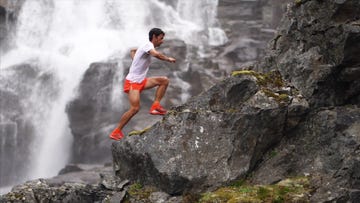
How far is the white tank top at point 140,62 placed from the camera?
1131 centimetres

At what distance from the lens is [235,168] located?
10.7 metres

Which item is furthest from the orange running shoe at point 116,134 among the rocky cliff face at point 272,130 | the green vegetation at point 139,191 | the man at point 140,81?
the green vegetation at point 139,191

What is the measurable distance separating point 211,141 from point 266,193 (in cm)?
202

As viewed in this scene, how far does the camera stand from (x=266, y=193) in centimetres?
962

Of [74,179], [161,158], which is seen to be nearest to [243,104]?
[161,158]

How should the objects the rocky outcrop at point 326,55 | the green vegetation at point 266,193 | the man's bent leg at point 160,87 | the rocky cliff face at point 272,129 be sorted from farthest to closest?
1. the man's bent leg at point 160,87
2. the rocky outcrop at point 326,55
3. the rocky cliff face at point 272,129
4. the green vegetation at point 266,193

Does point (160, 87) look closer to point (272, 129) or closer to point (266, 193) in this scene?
point (272, 129)

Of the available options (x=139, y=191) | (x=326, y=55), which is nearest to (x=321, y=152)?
(x=326, y=55)

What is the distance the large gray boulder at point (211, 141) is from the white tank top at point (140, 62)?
3.86ft

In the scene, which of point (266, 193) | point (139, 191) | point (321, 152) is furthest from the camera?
point (139, 191)

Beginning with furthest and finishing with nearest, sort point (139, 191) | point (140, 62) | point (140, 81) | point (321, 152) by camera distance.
Answer: 1. point (140, 81)
2. point (140, 62)
3. point (139, 191)
4. point (321, 152)

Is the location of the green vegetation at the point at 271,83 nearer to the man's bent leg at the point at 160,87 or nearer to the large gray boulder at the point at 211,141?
the large gray boulder at the point at 211,141

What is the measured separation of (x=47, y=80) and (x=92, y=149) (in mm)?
9349

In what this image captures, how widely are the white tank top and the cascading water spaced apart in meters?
28.1
